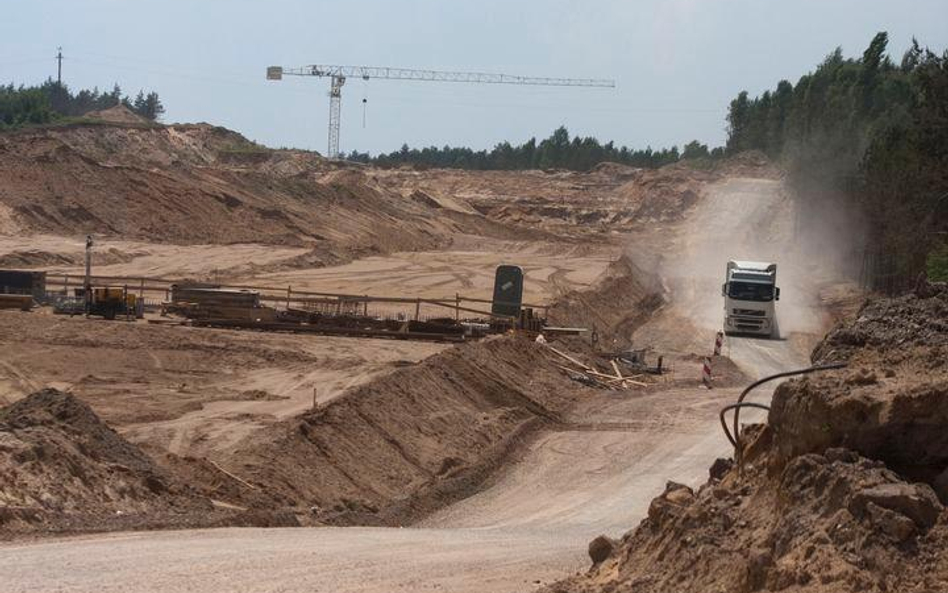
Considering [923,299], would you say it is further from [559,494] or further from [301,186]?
[301,186]

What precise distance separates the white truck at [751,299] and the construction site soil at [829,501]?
137 ft

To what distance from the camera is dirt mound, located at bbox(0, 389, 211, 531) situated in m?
17.0

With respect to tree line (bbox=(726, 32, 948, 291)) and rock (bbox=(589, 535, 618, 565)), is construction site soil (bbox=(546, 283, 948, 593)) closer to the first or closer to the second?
rock (bbox=(589, 535, 618, 565))

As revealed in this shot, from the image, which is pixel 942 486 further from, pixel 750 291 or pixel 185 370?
pixel 750 291

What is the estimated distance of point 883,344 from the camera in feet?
34.6

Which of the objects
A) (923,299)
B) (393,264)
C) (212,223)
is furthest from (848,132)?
(923,299)

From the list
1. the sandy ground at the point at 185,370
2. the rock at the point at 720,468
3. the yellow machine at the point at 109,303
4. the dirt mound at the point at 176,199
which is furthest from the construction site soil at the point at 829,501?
the dirt mound at the point at 176,199

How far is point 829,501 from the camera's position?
26.8ft

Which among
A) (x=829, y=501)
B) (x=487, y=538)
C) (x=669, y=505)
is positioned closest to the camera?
(x=829, y=501)

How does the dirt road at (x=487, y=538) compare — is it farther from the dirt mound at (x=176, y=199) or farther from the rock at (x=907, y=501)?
the dirt mound at (x=176, y=199)

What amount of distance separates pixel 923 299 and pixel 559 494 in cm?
1445

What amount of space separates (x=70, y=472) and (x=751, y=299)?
3737 cm

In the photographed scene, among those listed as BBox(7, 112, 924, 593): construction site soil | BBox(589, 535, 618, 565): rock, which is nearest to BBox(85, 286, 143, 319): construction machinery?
BBox(7, 112, 924, 593): construction site soil

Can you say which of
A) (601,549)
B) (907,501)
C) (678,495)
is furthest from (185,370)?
(907,501)
